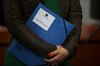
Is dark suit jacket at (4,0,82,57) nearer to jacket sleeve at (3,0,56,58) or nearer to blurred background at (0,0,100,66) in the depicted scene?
jacket sleeve at (3,0,56,58)

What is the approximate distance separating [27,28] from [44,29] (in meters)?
0.08

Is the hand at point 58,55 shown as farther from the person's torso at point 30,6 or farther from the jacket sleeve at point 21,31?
the person's torso at point 30,6

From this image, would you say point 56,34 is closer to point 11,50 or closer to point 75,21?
point 75,21

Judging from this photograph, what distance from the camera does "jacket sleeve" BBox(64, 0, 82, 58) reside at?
55.1 inches

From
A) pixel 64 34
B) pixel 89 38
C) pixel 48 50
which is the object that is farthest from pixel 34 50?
pixel 89 38

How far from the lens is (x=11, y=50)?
141 cm

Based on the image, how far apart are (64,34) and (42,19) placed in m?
0.13

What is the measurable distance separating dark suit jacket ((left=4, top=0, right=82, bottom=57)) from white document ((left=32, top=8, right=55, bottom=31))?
43 millimetres

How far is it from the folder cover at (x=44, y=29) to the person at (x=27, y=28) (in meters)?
0.03

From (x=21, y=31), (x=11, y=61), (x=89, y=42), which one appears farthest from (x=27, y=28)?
(x=89, y=42)

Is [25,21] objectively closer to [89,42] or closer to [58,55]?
[58,55]

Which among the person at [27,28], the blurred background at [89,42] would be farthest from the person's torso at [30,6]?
the blurred background at [89,42]

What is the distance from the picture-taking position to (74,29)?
140cm

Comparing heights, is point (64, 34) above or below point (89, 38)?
above
